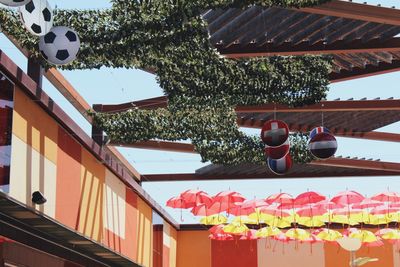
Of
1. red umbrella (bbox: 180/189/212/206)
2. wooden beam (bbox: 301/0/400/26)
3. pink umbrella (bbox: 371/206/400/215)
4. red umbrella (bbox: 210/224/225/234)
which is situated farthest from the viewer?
red umbrella (bbox: 210/224/225/234)

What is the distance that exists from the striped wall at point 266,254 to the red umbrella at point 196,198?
387cm

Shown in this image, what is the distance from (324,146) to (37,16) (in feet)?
12.6

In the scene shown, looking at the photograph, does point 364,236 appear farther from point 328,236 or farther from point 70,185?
point 70,185

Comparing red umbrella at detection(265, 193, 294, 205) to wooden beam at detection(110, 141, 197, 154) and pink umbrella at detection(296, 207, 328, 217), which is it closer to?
pink umbrella at detection(296, 207, 328, 217)

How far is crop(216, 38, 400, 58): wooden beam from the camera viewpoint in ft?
29.9

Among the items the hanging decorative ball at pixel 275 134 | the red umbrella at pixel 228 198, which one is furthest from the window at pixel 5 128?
the red umbrella at pixel 228 198

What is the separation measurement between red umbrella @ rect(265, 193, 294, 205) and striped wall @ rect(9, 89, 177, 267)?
2.20 meters

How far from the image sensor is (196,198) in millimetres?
13625

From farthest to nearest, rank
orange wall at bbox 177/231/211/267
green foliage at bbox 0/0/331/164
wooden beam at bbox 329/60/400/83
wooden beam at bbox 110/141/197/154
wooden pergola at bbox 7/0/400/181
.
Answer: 1. orange wall at bbox 177/231/211/267
2. wooden beam at bbox 110/141/197/154
3. wooden beam at bbox 329/60/400/83
4. wooden pergola at bbox 7/0/400/181
5. green foliage at bbox 0/0/331/164

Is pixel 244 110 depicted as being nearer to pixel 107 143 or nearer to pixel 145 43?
pixel 107 143

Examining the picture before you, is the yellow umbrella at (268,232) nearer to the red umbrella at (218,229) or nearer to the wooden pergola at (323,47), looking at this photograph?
the red umbrella at (218,229)

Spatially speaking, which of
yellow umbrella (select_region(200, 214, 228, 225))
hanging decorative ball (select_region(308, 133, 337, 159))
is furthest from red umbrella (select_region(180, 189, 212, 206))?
hanging decorative ball (select_region(308, 133, 337, 159))

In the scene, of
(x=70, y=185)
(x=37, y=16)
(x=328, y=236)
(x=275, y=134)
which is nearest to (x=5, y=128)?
(x=37, y=16)

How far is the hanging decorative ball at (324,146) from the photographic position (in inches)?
358
